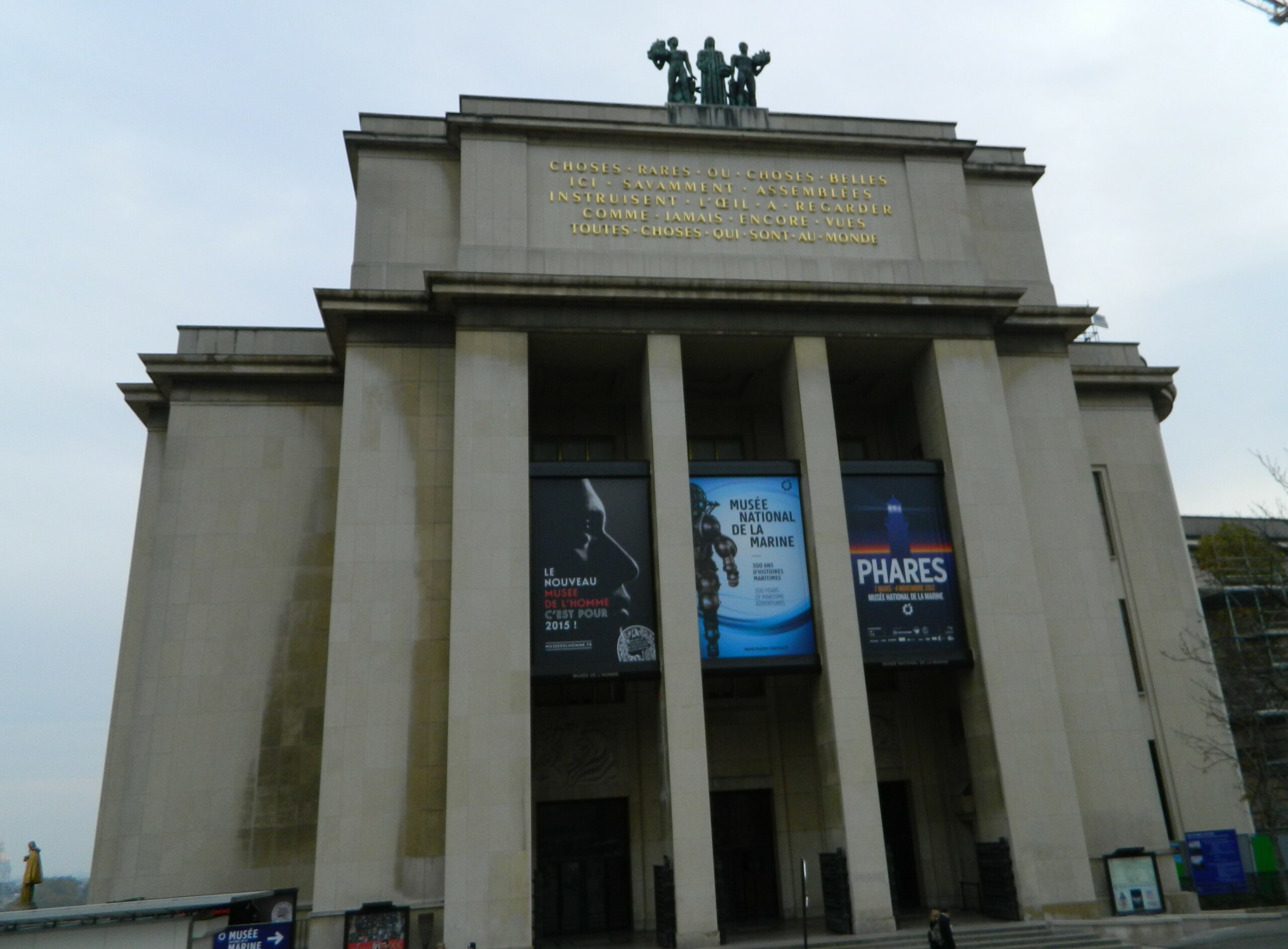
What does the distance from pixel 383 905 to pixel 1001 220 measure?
2750 cm

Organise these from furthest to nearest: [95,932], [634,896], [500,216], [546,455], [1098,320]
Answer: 1. [1098,320]
2. [546,455]
3. [500,216]
4. [634,896]
5. [95,932]

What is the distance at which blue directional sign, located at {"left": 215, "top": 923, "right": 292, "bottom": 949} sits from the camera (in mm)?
17797

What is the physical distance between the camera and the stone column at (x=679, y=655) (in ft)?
72.0

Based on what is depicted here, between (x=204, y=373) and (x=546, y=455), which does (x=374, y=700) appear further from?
(x=204, y=373)

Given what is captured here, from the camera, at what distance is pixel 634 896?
25344 mm

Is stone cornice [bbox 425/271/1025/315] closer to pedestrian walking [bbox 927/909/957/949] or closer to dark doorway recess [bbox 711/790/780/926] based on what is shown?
dark doorway recess [bbox 711/790/780/926]

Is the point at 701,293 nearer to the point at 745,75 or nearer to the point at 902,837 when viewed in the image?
the point at 745,75

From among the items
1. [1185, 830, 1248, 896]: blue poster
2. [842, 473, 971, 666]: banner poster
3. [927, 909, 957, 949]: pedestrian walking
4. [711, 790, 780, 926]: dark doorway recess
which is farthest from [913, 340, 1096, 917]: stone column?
[927, 909, 957, 949]: pedestrian walking

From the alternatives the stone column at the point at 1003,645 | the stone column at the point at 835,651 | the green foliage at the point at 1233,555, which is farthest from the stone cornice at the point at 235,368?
the green foliage at the point at 1233,555

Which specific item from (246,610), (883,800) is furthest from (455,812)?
(883,800)

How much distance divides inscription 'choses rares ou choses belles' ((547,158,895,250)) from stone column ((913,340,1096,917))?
501cm

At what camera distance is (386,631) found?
2380 cm

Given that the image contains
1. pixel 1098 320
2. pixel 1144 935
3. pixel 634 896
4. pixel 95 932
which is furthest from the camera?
pixel 1098 320

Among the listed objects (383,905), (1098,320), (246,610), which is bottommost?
(383,905)
